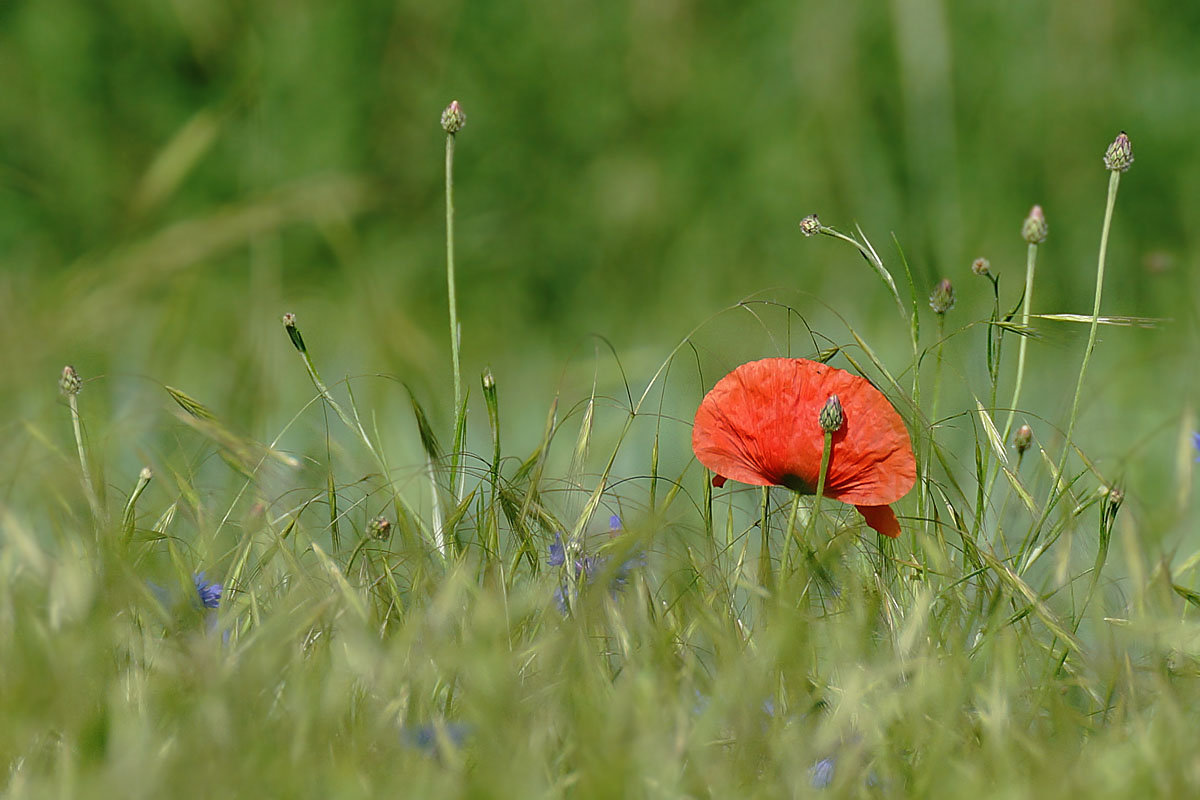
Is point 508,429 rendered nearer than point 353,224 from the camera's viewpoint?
Yes

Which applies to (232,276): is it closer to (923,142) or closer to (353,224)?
(353,224)

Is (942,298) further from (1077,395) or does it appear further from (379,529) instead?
(379,529)

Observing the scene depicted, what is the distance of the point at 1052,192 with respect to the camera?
2.68 m

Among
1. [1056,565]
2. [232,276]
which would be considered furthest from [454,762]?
[232,276]

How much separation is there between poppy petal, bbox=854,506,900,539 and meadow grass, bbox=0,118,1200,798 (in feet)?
0.04

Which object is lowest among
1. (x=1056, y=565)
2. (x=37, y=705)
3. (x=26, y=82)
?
(x=1056, y=565)

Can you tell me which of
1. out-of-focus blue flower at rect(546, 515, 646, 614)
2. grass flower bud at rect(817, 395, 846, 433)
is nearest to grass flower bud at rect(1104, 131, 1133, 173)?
grass flower bud at rect(817, 395, 846, 433)

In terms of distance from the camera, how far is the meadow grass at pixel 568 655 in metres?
0.72

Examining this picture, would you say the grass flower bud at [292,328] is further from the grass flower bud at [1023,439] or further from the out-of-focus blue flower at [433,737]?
the grass flower bud at [1023,439]

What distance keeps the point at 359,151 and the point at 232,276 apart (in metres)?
0.35

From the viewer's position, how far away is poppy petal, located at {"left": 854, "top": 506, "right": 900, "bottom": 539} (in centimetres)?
94

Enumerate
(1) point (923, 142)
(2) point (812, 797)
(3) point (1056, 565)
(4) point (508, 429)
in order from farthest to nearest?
1. (1) point (923, 142)
2. (4) point (508, 429)
3. (3) point (1056, 565)
4. (2) point (812, 797)

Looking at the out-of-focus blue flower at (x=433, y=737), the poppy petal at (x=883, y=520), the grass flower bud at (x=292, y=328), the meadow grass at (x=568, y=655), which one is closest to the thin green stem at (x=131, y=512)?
the meadow grass at (x=568, y=655)

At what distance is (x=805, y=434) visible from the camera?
0.91m
